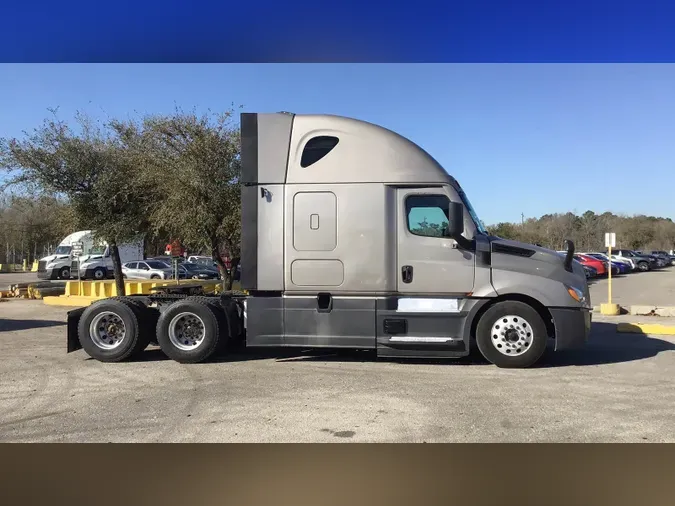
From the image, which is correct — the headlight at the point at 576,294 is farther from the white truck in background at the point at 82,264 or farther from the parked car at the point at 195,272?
the white truck in background at the point at 82,264

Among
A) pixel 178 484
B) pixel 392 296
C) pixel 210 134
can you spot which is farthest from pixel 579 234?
pixel 178 484

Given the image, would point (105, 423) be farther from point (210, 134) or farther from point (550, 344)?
point (210, 134)

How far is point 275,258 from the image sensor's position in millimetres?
8203

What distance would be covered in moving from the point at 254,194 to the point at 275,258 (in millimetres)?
1020

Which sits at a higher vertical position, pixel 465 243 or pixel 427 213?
A: pixel 427 213

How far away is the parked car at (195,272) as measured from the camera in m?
31.1

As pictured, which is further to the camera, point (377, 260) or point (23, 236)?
point (23, 236)

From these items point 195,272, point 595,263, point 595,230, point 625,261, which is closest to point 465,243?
point 195,272

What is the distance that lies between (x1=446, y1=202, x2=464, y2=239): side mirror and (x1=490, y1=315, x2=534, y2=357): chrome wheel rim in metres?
1.45

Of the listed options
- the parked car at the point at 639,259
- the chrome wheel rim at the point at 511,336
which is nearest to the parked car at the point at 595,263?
the parked car at the point at 639,259

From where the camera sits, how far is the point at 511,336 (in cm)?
801

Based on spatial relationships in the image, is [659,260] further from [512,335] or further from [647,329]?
[512,335]

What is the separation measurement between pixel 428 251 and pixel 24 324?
10564 mm

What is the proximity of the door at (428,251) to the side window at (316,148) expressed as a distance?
1228mm
